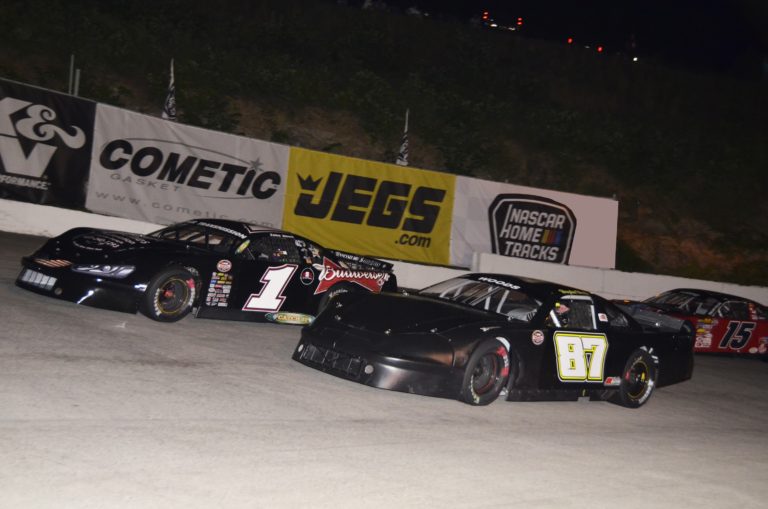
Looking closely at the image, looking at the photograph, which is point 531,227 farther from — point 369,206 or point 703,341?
point 703,341

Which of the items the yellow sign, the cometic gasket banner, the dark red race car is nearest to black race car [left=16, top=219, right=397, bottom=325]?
the dark red race car

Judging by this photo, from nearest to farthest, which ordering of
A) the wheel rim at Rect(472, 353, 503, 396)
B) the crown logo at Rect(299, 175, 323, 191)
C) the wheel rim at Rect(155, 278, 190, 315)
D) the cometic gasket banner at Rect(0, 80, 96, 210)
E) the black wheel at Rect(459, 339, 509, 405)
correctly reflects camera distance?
the black wheel at Rect(459, 339, 509, 405)
the wheel rim at Rect(472, 353, 503, 396)
the wheel rim at Rect(155, 278, 190, 315)
the cometic gasket banner at Rect(0, 80, 96, 210)
the crown logo at Rect(299, 175, 323, 191)

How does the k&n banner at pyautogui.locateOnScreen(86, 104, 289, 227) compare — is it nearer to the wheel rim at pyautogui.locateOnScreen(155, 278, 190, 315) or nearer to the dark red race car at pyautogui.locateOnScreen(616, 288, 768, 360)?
the dark red race car at pyautogui.locateOnScreen(616, 288, 768, 360)

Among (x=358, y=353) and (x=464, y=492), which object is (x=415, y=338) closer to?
(x=358, y=353)

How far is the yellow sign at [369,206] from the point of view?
749 inches

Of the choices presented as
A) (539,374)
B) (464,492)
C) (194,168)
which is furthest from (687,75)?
(464,492)

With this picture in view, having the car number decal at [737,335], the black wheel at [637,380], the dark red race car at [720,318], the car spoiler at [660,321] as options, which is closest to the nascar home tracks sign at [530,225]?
the dark red race car at [720,318]

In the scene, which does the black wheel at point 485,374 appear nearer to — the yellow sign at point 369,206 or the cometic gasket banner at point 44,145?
the yellow sign at point 369,206

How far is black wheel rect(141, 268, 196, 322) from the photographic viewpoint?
9.25m

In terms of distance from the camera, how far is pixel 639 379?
9.49 metres

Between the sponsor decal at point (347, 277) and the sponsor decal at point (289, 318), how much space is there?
0.37 meters

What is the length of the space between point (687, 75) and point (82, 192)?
29.0 m

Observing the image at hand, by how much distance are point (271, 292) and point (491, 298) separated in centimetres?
Answer: 286

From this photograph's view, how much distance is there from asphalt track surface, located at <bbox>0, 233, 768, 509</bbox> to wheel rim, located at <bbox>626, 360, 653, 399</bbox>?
0.22m
